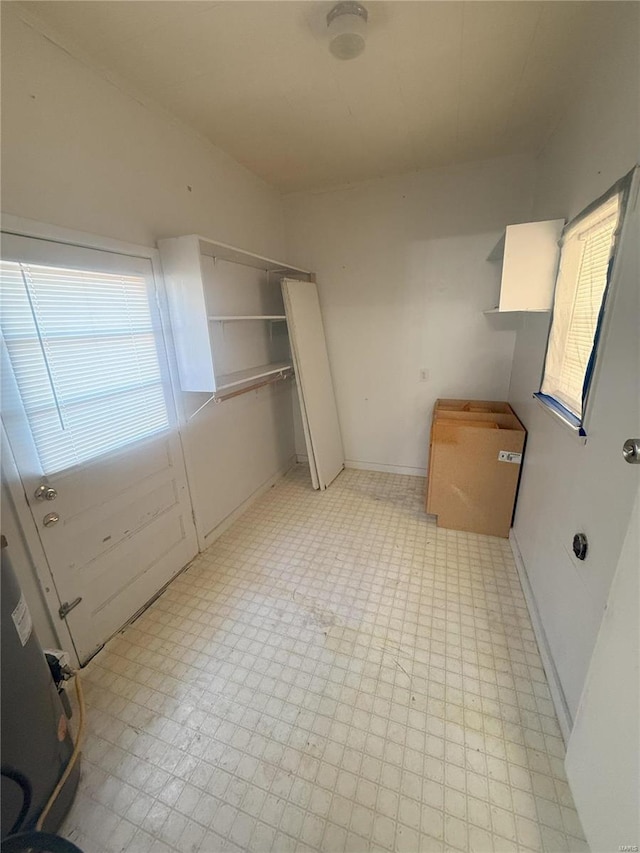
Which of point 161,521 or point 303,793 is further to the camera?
point 161,521

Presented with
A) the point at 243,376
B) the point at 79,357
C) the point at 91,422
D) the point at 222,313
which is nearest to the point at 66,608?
the point at 91,422

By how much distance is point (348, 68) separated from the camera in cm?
158

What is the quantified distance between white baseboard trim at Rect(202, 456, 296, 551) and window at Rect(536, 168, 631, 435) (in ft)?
7.53

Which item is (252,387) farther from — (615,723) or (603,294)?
(615,723)

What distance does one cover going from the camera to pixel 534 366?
2137mm

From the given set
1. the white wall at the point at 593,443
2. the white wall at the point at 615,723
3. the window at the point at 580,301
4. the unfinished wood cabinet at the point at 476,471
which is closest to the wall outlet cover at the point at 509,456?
the unfinished wood cabinet at the point at 476,471

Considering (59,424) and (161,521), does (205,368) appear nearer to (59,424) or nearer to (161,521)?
(59,424)

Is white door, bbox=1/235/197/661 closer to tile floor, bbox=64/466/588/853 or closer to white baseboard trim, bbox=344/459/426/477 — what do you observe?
tile floor, bbox=64/466/588/853

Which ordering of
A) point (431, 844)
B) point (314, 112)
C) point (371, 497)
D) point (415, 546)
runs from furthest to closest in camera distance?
point (371, 497)
point (415, 546)
point (314, 112)
point (431, 844)

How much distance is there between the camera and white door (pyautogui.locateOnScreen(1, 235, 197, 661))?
50.3 inches

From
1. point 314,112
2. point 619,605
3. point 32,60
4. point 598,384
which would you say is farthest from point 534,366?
point 32,60

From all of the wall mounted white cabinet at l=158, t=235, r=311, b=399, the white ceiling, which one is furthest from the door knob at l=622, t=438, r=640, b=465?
the wall mounted white cabinet at l=158, t=235, r=311, b=399

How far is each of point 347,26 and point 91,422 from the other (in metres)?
1.94

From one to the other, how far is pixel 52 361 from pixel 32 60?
1131 mm
